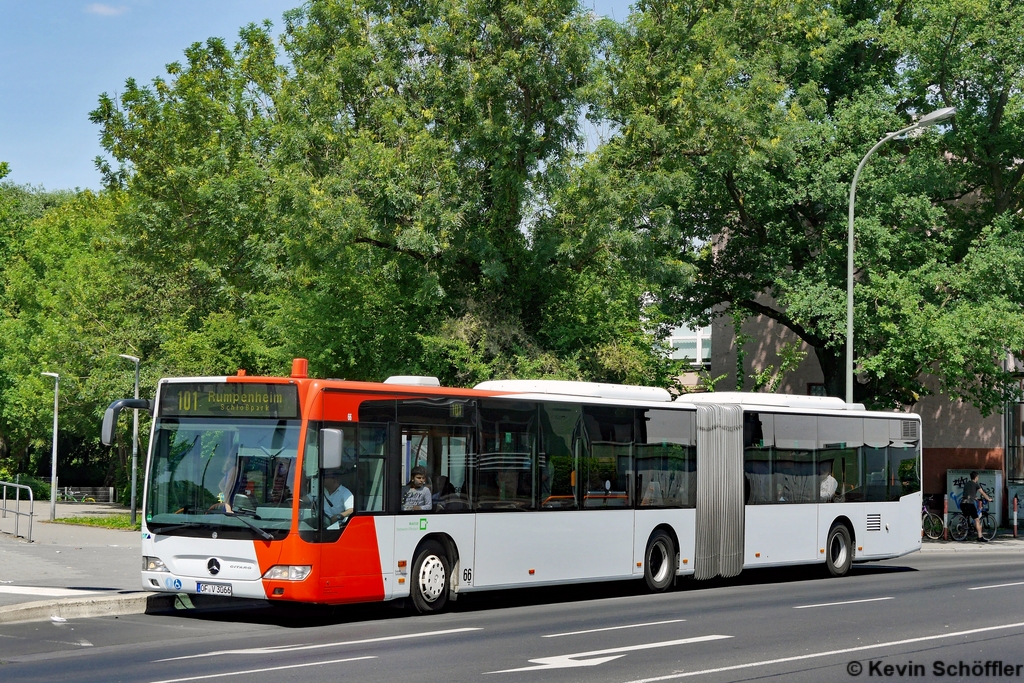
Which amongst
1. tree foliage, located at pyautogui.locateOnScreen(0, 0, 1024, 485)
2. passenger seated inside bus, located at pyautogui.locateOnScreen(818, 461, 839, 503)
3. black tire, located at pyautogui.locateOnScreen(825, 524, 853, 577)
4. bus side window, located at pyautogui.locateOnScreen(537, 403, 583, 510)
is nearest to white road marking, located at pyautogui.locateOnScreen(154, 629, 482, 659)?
bus side window, located at pyautogui.locateOnScreen(537, 403, 583, 510)

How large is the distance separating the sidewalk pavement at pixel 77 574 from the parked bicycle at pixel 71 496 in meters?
30.8

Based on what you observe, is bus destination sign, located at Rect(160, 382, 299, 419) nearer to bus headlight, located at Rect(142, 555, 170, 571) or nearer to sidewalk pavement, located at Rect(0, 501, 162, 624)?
bus headlight, located at Rect(142, 555, 170, 571)

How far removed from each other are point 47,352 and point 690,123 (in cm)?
3195

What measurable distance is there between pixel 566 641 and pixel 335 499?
336 centimetres

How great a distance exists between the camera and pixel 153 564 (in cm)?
1484

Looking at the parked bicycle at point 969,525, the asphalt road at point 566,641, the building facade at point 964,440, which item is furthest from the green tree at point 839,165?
the asphalt road at point 566,641

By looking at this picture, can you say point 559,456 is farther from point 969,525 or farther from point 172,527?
point 969,525

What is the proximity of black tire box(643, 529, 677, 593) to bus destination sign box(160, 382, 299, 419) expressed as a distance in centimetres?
708

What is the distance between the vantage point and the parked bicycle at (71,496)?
6338 centimetres

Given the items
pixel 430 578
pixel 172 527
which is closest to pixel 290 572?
pixel 172 527

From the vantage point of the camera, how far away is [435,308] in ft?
96.6

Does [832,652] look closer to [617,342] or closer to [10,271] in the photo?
[617,342]

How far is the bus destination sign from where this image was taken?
14641mm

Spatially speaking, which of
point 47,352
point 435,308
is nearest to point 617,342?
point 435,308
